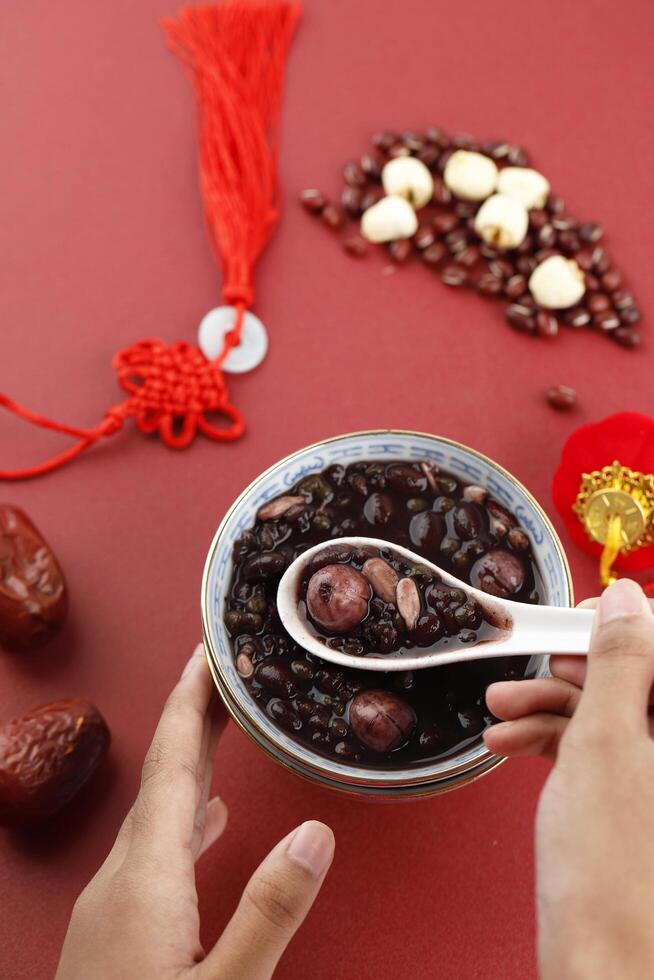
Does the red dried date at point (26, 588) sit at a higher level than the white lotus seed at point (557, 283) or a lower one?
lower

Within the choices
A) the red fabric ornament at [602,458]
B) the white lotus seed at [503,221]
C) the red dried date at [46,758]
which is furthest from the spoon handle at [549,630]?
the white lotus seed at [503,221]

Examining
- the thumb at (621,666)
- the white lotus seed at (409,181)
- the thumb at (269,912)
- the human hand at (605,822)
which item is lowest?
the thumb at (269,912)

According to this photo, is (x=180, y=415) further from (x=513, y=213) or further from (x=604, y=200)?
(x=604, y=200)

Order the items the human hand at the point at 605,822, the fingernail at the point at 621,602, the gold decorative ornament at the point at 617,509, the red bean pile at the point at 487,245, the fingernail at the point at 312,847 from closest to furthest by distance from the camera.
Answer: the human hand at the point at 605,822, the fingernail at the point at 621,602, the fingernail at the point at 312,847, the gold decorative ornament at the point at 617,509, the red bean pile at the point at 487,245

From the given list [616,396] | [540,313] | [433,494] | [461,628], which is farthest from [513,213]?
[461,628]

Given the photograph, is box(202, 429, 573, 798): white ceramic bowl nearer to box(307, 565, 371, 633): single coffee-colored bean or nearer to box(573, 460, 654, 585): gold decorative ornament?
box(307, 565, 371, 633): single coffee-colored bean

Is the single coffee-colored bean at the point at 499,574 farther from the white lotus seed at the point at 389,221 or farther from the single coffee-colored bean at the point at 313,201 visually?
the single coffee-colored bean at the point at 313,201
